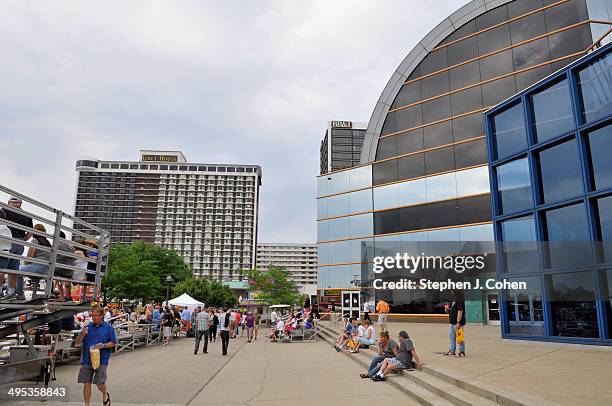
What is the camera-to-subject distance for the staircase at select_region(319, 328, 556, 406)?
6527mm

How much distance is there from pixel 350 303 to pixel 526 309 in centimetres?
2065

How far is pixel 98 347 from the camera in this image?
7051 mm

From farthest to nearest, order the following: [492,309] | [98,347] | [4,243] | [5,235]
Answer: [492,309]
[98,347]
[5,235]
[4,243]

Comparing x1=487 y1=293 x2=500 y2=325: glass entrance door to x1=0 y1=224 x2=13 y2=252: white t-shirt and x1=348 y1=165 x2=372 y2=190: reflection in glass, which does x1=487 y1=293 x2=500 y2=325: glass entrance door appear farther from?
x1=0 y1=224 x2=13 y2=252: white t-shirt

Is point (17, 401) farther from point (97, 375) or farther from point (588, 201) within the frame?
point (588, 201)

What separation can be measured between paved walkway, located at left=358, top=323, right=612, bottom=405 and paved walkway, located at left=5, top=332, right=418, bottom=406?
Result: 1.92 m

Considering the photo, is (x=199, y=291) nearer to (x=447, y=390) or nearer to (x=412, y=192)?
(x=412, y=192)

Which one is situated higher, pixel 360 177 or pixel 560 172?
pixel 360 177

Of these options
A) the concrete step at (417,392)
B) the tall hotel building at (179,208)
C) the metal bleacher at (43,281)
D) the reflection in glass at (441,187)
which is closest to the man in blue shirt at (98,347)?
the metal bleacher at (43,281)

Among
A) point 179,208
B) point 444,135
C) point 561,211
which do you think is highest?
point 179,208

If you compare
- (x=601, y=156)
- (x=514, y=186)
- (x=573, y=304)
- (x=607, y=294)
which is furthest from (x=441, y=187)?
(x=607, y=294)

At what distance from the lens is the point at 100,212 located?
140375 millimetres

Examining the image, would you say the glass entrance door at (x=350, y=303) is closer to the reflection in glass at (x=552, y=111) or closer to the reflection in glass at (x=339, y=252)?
the reflection in glass at (x=339, y=252)

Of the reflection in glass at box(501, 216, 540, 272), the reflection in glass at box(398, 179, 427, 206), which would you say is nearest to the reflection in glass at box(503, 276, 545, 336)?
the reflection in glass at box(501, 216, 540, 272)
